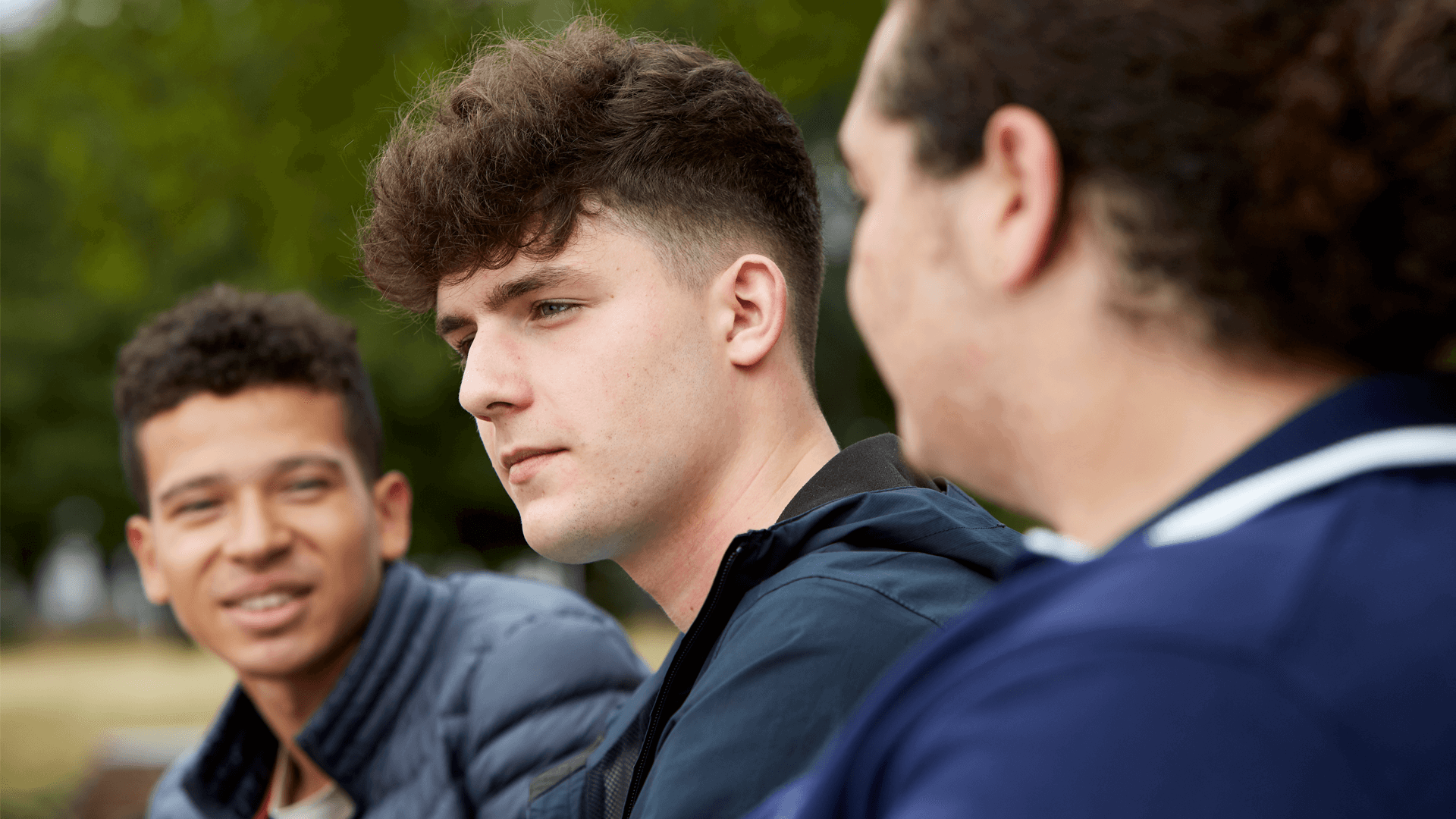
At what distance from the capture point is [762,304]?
249 centimetres

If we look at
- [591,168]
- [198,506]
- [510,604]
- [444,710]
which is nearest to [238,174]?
[198,506]

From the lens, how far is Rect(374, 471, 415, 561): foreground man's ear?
161 inches

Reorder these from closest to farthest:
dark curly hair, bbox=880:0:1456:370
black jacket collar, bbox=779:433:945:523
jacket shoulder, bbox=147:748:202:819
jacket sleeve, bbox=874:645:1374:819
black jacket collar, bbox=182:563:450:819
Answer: jacket sleeve, bbox=874:645:1374:819 < dark curly hair, bbox=880:0:1456:370 < black jacket collar, bbox=779:433:945:523 < black jacket collar, bbox=182:563:450:819 < jacket shoulder, bbox=147:748:202:819

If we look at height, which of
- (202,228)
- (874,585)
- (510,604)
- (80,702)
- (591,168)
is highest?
(202,228)

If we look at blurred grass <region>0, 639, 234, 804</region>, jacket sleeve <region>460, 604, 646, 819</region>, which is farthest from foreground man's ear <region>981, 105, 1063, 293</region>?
blurred grass <region>0, 639, 234, 804</region>

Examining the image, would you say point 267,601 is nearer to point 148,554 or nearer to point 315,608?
point 315,608

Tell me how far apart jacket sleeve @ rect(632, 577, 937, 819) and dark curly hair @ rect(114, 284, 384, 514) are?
2552mm

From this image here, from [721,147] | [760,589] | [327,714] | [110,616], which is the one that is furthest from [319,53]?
[110,616]

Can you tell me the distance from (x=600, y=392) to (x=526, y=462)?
0.20 m

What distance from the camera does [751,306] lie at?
2498 millimetres

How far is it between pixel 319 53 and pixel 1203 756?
10451mm

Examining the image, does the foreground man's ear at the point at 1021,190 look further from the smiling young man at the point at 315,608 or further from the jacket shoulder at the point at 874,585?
the smiling young man at the point at 315,608

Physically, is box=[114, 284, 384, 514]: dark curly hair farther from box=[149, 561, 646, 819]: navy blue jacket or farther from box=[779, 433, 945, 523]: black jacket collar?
box=[779, 433, 945, 523]: black jacket collar

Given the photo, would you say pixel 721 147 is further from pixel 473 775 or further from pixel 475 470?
pixel 475 470
